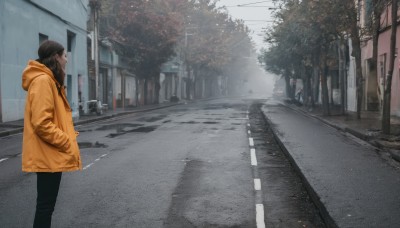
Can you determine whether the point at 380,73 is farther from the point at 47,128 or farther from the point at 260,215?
the point at 47,128

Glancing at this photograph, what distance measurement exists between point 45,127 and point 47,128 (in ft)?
0.05

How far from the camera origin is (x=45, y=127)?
3.68m

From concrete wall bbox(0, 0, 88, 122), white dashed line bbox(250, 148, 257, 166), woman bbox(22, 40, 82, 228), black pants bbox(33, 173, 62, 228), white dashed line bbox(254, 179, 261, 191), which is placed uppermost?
concrete wall bbox(0, 0, 88, 122)

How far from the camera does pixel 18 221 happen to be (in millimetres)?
5680

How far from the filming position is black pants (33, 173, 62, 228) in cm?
388

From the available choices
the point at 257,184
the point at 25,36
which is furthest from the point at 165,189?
the point at 25,36

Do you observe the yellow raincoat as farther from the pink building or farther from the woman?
the pink building

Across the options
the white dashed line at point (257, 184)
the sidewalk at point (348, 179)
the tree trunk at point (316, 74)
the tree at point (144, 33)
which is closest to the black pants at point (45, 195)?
the sidewalk at point (348, 179)

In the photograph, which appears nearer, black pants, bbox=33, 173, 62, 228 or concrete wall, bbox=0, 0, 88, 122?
black pants, bbox=33, 173, 62, 228

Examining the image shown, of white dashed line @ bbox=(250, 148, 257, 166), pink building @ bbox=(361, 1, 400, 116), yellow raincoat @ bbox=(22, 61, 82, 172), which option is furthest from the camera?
pink building @ bbox=(361, 1, 400, 116)

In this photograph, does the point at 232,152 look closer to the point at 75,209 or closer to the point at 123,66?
the point at 75,209

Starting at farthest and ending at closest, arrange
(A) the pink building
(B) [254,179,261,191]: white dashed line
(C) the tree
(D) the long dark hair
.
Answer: (C) the tree
(A) the pink building
(B) [254,179,261,191]: white dashed line
(D) the long dark hair

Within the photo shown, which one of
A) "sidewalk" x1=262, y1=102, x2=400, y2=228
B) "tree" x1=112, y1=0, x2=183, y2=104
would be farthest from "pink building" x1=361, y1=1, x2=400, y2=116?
"tree" x1=112, y1=0, x2=183, y2=104

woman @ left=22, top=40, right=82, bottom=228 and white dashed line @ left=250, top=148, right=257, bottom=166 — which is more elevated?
woman @ left=22, top=40, right=82, bottom=228
